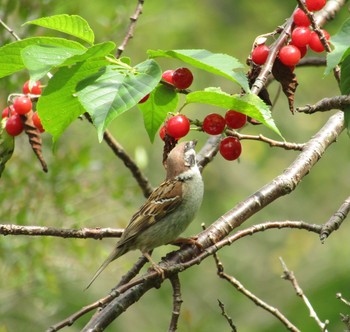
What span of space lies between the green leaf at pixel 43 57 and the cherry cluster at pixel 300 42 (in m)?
0.74

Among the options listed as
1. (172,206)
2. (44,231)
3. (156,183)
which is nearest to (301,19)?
(44,231)

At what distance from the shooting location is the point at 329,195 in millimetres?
9102

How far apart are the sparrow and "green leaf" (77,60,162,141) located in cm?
135

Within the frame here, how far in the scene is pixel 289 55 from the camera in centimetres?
248

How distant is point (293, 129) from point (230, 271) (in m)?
2.01

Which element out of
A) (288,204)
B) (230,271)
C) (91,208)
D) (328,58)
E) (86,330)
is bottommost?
(230,271)

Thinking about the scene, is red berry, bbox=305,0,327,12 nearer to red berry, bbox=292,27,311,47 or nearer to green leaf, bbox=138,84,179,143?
red berry, bbox=292,27,311,47

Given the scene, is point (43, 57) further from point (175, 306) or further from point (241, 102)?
point (175, 306)

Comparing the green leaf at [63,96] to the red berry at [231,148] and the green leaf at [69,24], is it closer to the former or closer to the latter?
the green leaf at [69,24]

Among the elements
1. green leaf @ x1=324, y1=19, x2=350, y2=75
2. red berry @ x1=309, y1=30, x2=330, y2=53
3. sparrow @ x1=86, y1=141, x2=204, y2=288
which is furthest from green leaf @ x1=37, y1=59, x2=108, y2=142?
sparrow @ x1=86, y1=141, x2=204, y2=288

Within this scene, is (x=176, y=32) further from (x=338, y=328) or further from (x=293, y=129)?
(x=338, y=328)

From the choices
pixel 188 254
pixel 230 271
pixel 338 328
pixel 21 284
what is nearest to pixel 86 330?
pixel 188 254

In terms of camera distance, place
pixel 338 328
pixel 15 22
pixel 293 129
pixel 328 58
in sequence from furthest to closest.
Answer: pixel 293 129
pixel 338 328
pixel 15 22
pixel 328 58

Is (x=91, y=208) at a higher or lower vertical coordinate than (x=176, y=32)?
lower
